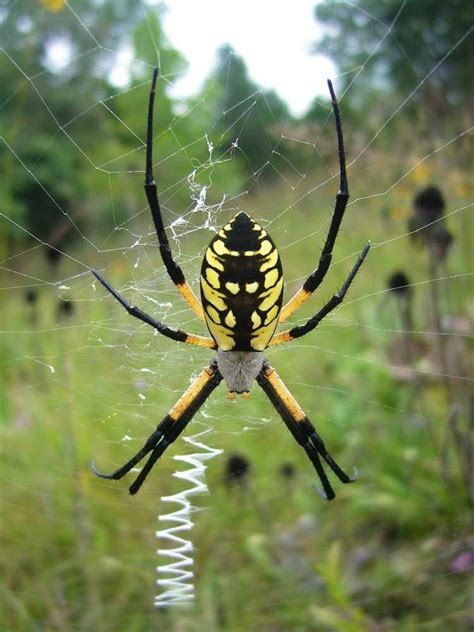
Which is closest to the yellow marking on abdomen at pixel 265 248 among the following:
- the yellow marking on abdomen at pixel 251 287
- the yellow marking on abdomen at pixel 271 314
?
the yellow marking on abdomen at pixel 251 287

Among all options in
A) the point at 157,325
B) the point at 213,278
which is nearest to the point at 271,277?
the point at 213,278

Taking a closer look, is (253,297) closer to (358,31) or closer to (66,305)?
(66,305)

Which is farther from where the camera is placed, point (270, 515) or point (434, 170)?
point (434, 170)

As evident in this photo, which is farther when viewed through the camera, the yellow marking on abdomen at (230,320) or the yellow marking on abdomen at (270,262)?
the yellow marking on abdomen at (230,320)

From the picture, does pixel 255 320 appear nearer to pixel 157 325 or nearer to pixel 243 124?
pixel 157 325

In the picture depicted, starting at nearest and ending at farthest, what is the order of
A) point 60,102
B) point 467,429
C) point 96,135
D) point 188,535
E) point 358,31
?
point 467,429
point 188,535
point 358,31
point 60,102
point 96,135

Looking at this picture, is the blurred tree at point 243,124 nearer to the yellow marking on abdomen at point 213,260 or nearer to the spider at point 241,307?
the spider at point 241,307

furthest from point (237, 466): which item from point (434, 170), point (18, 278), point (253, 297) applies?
point (18, 278)

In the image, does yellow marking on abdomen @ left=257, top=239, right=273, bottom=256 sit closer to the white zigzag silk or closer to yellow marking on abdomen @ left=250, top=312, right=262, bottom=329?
yellow marking on abdomen @ left=250, top=312, right=262, bottom=329
